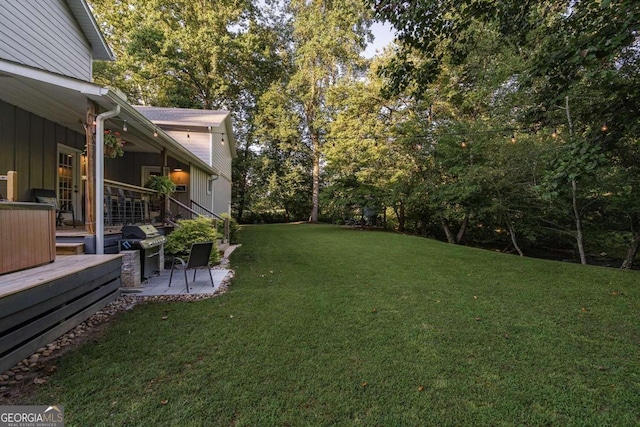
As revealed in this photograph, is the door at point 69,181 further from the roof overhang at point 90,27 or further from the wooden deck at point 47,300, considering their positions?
the wooden deck at point 47,300

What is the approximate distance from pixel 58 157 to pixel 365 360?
25.1 feet

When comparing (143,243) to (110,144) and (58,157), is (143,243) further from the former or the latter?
(58,157)

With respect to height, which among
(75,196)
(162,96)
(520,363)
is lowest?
(520,363)

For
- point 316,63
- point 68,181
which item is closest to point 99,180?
point 68,181

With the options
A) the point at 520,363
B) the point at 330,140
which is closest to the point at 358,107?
the point at 330,140

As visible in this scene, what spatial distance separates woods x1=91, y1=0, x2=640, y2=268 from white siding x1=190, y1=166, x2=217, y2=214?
661 centimetres

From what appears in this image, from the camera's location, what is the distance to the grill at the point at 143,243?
5.14 meters

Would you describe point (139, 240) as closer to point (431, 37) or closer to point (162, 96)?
point (431, 37)

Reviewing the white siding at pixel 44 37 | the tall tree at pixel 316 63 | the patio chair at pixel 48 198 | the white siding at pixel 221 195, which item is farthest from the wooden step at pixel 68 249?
the tall tree at pixel 316 63

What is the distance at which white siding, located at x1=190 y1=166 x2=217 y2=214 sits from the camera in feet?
35.2

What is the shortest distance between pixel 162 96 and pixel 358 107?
1358 cm

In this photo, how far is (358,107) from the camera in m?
16.3

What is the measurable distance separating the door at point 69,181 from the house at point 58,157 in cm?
2

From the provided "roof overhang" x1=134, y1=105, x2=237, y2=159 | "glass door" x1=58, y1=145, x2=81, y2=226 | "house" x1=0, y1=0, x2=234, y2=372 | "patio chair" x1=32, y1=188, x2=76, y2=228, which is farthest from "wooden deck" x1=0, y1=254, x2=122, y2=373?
"roof overhang" x1=134, y1=105, x2=237, y2=159
